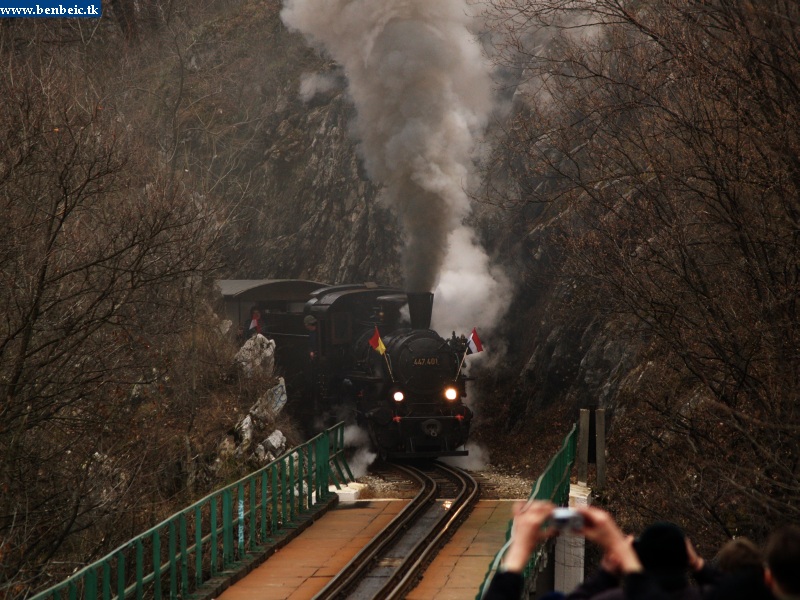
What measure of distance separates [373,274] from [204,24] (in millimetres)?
17639

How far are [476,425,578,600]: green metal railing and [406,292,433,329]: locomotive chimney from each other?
508 cm

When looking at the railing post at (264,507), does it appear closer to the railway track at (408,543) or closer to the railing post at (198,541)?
the railway track at (408,543)

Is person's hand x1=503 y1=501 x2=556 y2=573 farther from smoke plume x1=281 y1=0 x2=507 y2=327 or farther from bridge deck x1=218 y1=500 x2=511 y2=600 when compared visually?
smoke plume x1=281 y1=0 x2=507 y2=327

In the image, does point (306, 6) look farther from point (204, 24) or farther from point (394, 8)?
point (204, 24)

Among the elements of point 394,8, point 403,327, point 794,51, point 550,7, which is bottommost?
point 403,327

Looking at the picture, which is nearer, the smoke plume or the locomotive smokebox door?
the locomotive smokebox door

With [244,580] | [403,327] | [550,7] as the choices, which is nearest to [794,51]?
[550,7]

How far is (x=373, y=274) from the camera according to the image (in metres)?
35.9

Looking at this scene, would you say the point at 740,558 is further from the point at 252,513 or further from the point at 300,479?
the point at 300,479

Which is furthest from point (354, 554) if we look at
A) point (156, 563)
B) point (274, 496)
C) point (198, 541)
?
point (156, 563)

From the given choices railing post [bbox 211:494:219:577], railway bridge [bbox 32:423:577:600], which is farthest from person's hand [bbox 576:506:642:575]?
railing post [bbox 211:494:219:577]

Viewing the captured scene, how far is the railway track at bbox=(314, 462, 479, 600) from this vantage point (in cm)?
1177

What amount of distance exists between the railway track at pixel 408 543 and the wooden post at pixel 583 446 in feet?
6.47

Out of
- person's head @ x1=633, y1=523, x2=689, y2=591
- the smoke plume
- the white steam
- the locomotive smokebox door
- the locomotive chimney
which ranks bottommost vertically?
the white steam
